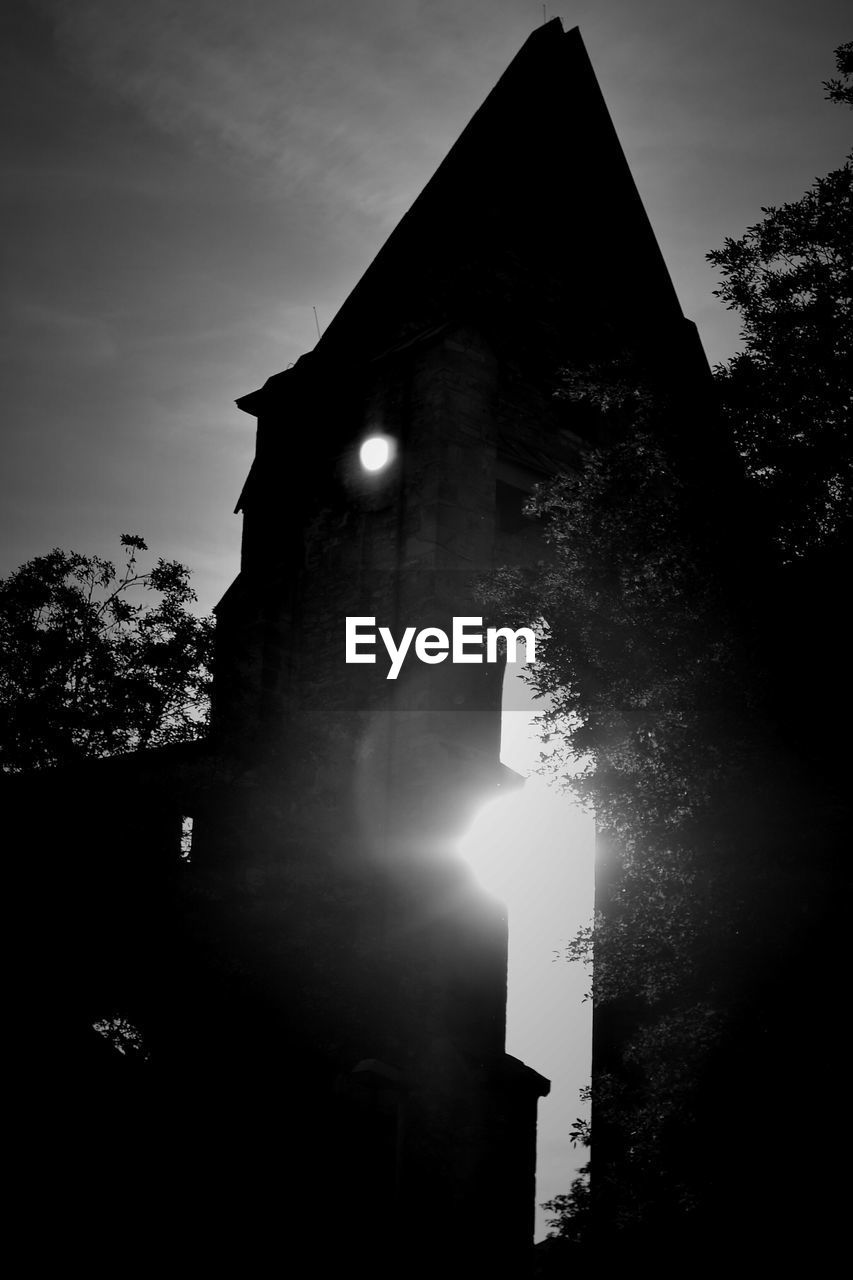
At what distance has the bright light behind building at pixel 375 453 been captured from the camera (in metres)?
15.1

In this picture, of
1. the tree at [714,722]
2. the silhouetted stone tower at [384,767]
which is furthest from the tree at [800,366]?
the silhouetted stone tower at [384,767]

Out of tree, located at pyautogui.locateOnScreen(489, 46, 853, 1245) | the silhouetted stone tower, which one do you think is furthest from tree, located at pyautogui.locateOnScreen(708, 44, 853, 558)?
the silhouetted stone tower

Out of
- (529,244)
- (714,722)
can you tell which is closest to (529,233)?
(529,244)

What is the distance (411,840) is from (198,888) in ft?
9.25

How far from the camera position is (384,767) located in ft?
44.2

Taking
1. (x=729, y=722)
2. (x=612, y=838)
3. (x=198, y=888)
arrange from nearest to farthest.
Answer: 1. (x=729, y=722)
2. (x=612, y=838)
3. (x=198, y=888)

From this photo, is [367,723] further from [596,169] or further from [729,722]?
[596,169]

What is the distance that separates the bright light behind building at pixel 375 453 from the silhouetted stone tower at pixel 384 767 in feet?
0.77

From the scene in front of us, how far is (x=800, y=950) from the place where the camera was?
7633 mm

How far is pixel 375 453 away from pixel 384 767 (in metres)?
4.58

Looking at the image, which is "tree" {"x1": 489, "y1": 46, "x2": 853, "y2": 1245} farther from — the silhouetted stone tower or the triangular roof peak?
the triangular roof peak

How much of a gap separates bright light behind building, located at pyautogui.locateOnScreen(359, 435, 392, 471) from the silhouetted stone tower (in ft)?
0.77

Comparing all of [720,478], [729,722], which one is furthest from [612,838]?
[720,478]

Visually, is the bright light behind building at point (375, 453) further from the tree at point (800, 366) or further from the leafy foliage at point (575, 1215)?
the leafy foliage at point (575, 1215)
